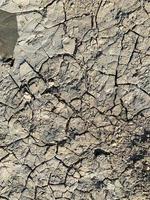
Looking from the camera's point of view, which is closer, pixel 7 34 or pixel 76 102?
pixel 76 102

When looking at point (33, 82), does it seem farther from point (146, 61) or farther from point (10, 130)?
point (146, 61)

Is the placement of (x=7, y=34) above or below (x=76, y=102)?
above

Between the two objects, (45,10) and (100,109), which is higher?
(45,10)

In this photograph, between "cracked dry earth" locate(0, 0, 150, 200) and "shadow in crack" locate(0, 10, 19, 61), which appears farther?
"shadow in crack" locate(0, 10, 19, 61)

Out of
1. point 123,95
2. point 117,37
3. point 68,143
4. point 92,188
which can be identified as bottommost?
point 92,188

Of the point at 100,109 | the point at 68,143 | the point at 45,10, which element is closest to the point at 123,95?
the point at 100,109
